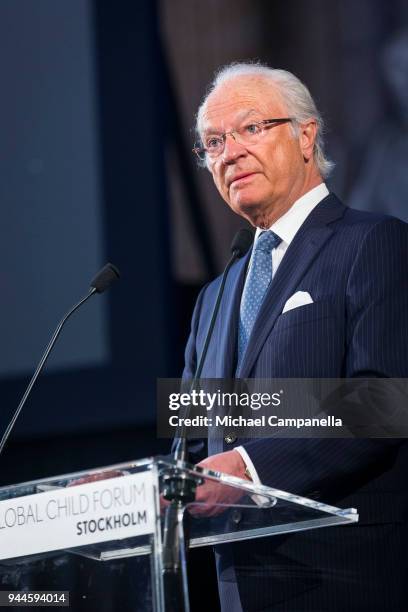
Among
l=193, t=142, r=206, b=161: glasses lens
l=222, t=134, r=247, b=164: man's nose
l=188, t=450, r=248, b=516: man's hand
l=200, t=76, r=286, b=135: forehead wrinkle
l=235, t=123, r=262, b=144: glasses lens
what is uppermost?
l=200, t=76, r=286, b=135: forehead wrinkle

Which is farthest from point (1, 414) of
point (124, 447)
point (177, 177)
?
point (177, 177)

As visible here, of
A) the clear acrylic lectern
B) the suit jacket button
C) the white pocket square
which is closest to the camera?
the clear acrylic lectern

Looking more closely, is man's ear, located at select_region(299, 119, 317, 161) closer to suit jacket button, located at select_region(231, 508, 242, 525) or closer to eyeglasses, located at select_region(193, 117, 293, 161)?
eyeglasses, located at select_region(193, 117, 293, 161)

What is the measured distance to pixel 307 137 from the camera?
90.3 inches

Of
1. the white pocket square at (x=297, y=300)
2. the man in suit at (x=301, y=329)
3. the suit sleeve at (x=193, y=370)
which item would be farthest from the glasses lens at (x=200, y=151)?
the white pocket square at (x=297, y=300)

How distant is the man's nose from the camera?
221 centimetres

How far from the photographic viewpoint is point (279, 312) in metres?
1.99

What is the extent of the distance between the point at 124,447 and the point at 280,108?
1.87 metres

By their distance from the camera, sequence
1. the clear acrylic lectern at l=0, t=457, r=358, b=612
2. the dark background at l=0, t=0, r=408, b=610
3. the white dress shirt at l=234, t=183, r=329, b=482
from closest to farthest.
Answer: the clear acrylic lectern at l=0, t=457, r=358, b=612 → the white dress shirt at l=234, t=183, r=329, b=482 → the dark background at l=0, t=0, r=408, b=610

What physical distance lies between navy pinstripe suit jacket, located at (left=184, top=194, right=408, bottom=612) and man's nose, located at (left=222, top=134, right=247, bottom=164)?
10.5 inches

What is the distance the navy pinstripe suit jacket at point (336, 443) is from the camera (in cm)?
171

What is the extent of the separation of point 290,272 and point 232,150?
0.35 m

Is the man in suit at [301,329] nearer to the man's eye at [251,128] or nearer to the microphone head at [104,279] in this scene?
the man's eye at [251,128]

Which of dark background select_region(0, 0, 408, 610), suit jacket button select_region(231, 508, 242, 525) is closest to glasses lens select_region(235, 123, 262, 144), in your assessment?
suit jacket button select_region(231, 508, 242, 525)
